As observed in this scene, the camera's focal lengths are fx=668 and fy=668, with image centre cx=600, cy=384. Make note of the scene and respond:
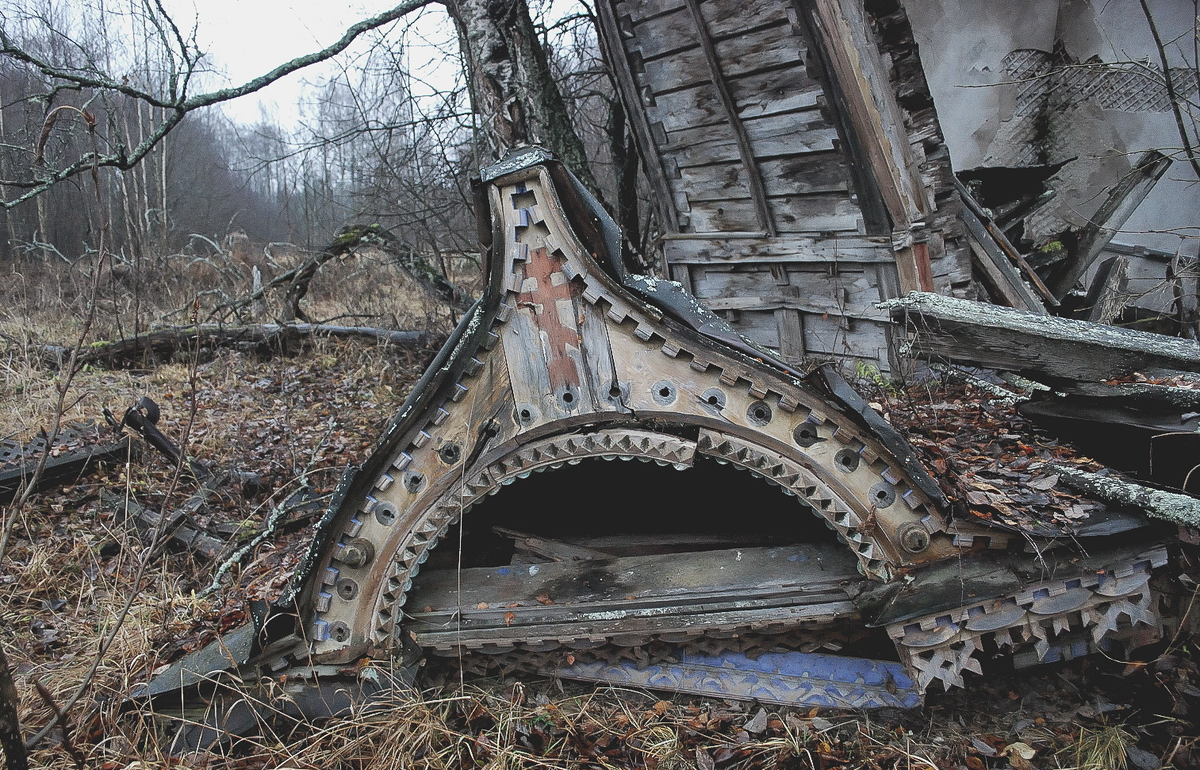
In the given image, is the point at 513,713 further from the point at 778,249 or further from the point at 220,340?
the point at 220,340

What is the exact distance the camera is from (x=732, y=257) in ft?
20.7

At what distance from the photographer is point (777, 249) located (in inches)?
237

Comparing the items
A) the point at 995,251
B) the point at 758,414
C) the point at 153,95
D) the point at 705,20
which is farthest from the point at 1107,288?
the point at 153,95

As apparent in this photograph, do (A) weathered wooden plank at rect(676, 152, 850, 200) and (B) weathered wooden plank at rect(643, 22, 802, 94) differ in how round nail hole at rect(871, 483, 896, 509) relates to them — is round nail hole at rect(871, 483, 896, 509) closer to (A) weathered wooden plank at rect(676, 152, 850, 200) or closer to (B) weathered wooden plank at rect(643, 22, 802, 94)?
(A) weathered wooden plank at rect(676, 152, 850, 200)

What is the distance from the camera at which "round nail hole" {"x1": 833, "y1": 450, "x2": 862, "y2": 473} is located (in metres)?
2.46

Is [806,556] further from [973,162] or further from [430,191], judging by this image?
[973,162]

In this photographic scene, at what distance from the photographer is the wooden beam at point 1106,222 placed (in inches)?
276

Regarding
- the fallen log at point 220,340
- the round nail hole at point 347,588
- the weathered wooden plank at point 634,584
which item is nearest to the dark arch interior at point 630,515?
the weathered wooden plank at point 634,584

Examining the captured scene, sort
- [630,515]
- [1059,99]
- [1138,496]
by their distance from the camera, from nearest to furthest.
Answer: [1138,496]
[630,515]
[1059,99]

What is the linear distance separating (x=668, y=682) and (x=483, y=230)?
2.09 meters

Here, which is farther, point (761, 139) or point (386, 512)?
point (761, 139)

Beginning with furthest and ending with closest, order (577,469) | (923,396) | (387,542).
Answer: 1. (923,396)
2. (577,469)
3. (387,542)

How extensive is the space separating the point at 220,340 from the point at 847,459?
879 centimetres

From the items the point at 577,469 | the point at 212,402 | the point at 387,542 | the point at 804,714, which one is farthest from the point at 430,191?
the point at 804,714
